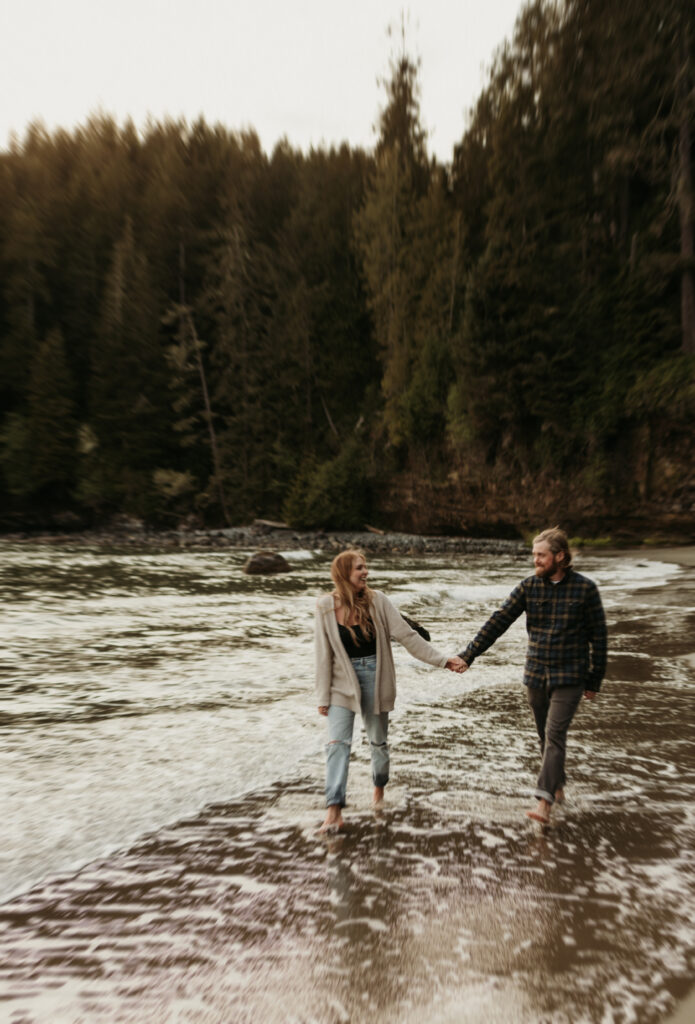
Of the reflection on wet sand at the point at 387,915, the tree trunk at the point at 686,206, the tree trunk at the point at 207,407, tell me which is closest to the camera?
the reflection on wet sand at the point at 387,915

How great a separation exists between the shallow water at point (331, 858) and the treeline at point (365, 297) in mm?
24569

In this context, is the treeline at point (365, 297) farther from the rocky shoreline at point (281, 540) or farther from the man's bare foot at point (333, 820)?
the man's bare foot at point (333, 820)

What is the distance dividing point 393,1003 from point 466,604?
11076 millimetres

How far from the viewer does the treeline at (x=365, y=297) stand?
28.1 metres

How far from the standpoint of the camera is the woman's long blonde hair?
3.70m

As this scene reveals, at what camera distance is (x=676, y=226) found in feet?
89.8

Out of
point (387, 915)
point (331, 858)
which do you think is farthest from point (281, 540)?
point (387, 915)

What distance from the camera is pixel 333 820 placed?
368 centimetres

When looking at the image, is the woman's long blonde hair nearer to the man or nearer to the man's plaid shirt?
the man's plaid shirt

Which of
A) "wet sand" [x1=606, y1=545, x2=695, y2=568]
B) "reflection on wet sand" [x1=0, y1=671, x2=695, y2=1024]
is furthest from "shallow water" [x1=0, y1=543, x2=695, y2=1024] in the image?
"wet sand" [x1=606, y1=545, x2=695, y2=568]

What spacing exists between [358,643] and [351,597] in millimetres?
280

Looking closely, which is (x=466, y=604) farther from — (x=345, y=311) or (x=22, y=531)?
(x=22, y=531)

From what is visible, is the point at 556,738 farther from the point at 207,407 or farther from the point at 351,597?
the point at 207,407

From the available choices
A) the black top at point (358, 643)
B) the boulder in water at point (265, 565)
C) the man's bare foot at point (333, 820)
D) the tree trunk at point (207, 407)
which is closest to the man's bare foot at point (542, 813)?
the man's bare foot at point (333, 820)
